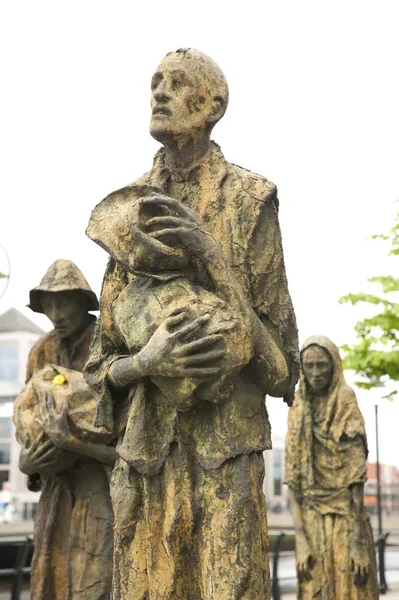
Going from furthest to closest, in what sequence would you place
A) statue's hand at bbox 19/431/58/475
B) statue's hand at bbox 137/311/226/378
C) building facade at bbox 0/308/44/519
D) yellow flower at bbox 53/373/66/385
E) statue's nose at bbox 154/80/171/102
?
building facade at bbox 0/308/44/519
statue's hand at bbox 19/431/58/475
yellow flower at bbox 53/373/66/385
statue's nose at bbox 154/80/171/102
statue's hand at bbox 137/311/226/378

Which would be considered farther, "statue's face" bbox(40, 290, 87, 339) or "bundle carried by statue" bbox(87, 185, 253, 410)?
"statue's face" bbox(40, 290, 87, 339)

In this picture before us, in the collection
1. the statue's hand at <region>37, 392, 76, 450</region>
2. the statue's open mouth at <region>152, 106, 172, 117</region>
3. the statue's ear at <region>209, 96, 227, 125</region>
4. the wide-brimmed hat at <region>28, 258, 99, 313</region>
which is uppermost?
the wide-brimmed hat at <region>28, 258, 99, 313</region>

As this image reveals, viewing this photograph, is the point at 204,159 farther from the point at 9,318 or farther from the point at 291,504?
the point at 9,318

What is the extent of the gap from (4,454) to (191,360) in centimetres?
1985

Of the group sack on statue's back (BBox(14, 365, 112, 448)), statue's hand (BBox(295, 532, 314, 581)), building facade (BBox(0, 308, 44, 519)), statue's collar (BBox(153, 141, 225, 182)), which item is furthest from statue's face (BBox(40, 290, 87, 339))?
building facade (BBox(0, 308, 44, 519))

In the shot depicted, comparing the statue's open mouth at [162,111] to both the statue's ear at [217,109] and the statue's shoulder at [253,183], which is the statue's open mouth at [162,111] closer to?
the statue's ear at [217,109]

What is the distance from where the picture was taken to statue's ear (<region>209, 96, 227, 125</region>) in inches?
212

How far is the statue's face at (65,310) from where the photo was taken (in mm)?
8969

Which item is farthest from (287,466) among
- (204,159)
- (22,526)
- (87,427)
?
(22,526)

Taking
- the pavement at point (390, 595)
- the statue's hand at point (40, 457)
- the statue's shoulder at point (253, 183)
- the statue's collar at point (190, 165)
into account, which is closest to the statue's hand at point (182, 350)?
the statue's shoulder at point (253, 183)

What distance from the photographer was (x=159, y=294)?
502cm

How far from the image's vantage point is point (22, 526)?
19906mm

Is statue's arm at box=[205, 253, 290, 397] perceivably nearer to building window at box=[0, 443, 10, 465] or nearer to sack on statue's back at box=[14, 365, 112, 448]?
sack on statue's back at box=[14, 365, 112, 448]

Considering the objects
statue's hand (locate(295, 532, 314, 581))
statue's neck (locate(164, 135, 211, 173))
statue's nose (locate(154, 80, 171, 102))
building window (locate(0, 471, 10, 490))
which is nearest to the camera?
statue's nose (locate(154, 80, 171, 102))
